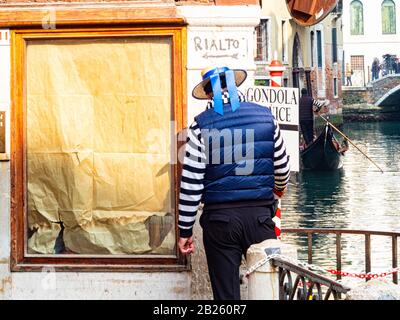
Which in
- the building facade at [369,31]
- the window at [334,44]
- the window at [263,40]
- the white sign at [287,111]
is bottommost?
the white sign at [287,111]

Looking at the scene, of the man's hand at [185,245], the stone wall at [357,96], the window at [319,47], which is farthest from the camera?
the stone wall at [357,96]

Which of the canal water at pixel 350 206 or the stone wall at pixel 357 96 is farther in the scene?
the stone wall at pixel 357 96

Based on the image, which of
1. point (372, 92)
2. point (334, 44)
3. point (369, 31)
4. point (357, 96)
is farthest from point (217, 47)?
point (369, 31)

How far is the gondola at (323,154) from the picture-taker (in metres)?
28.1

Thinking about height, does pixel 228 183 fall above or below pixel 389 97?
below

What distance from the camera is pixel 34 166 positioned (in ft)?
22.7

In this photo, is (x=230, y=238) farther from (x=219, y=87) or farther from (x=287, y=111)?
(x=287, y=111)

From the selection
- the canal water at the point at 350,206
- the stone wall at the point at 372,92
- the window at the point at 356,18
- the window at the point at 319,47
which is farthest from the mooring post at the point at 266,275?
the window at the point at 356,18

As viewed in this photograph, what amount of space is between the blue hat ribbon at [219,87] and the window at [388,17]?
190ft

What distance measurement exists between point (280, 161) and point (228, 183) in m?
0.32

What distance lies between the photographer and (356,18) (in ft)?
209

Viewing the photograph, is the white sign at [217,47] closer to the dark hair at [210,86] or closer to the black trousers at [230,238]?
the dark hair at [210,86]

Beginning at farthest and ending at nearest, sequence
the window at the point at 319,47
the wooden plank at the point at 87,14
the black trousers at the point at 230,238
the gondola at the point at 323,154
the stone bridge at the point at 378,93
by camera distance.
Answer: the stone bridge at the point at 378,93
the window at the point at 319,47
the gondola at the point at 323,154
the wooden plank at the point at 87,14
the black trousers at the point at 230,238
